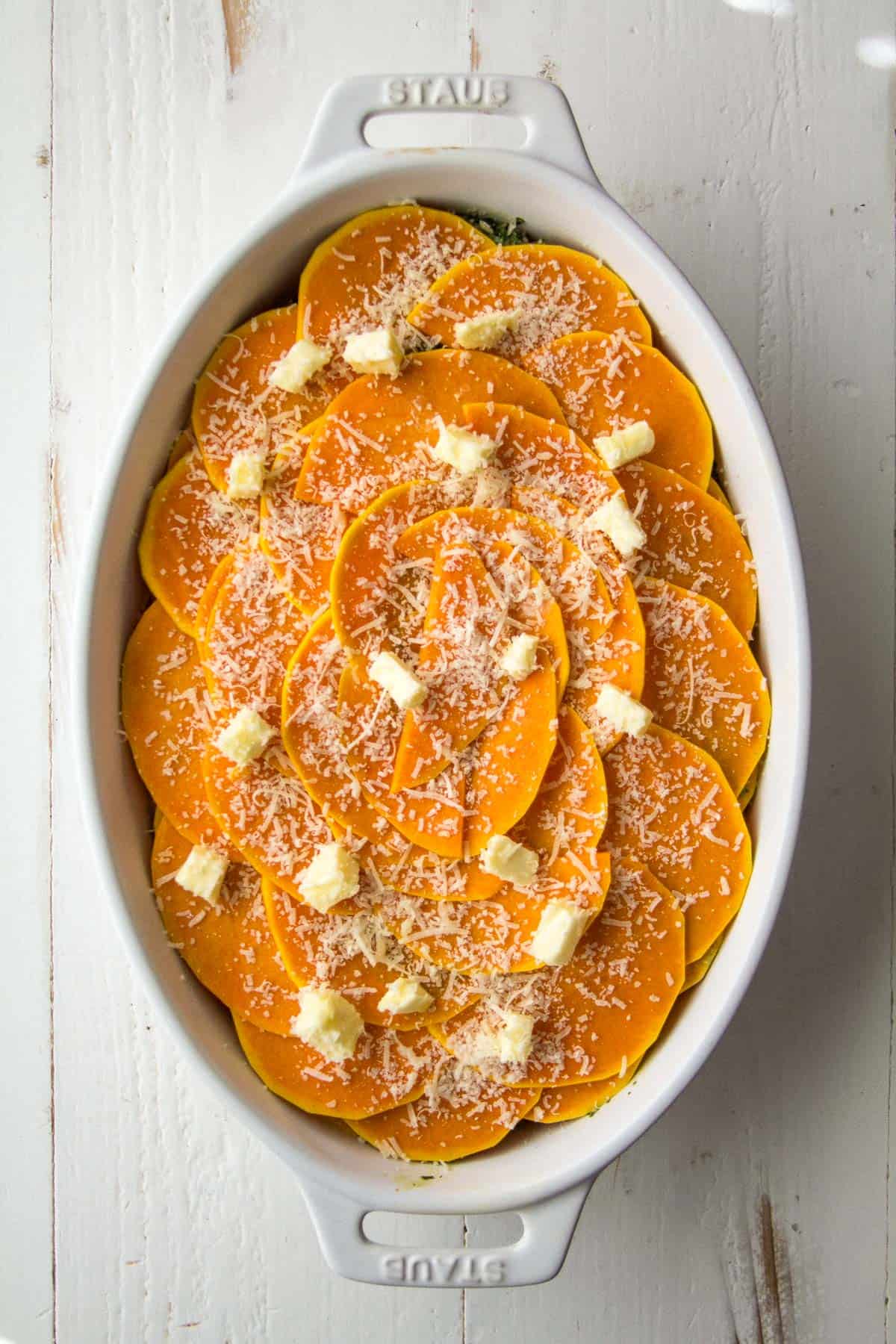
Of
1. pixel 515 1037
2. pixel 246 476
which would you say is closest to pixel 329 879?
pixel 515 1037

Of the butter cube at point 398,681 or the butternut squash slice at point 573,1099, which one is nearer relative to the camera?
the butter cube at point 398,681

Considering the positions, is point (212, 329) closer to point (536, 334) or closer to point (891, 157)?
point (536, 334)

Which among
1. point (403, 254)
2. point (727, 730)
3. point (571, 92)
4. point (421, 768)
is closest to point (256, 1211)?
point (421, 768)

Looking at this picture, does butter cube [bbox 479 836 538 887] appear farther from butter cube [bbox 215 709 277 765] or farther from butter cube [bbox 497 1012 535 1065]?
butter cube [bbox 215 709 277 765]

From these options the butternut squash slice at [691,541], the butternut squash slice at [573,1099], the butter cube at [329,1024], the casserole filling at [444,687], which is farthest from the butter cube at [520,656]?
the butternut squash slice at [573,1099]

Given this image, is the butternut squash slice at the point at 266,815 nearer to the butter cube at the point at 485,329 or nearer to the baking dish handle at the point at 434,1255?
the baking dish handle at the point at 434,1255

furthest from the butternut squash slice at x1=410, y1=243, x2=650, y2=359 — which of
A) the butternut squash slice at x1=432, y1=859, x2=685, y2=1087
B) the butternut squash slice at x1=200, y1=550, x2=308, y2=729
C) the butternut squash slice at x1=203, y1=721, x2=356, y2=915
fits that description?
the butternut squash slice at x1=432, y1=859, x2=685, y2=1087
